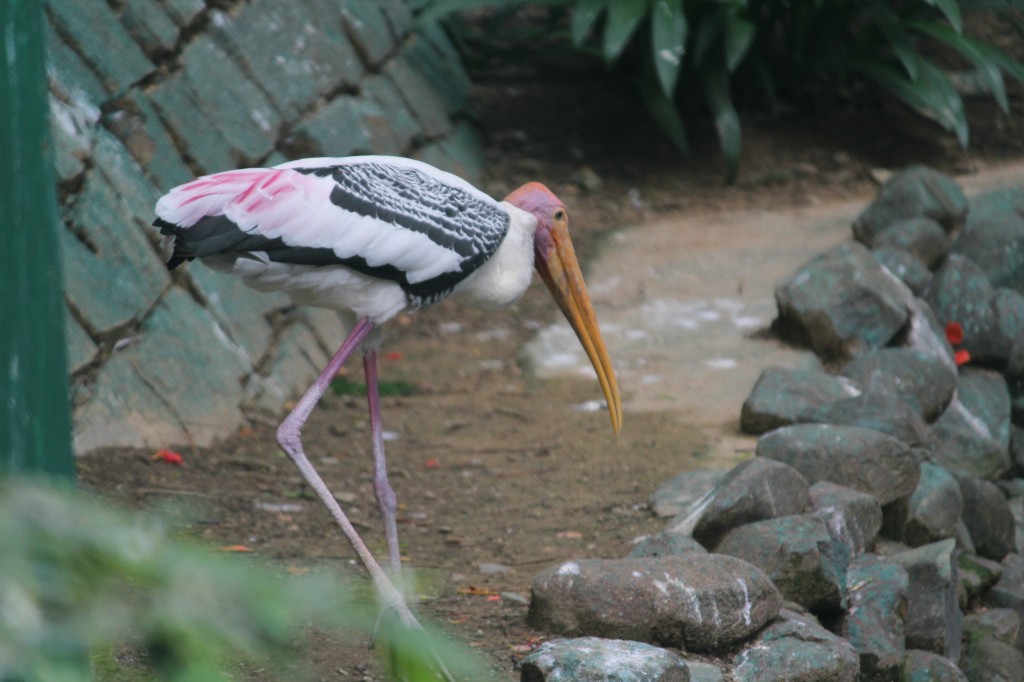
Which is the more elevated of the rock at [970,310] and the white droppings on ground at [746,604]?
the white droppings on ground at [746,604]

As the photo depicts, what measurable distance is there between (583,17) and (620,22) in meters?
0.19

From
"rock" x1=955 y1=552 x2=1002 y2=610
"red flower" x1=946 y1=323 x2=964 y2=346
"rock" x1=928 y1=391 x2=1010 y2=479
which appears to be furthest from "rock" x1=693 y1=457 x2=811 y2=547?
"red flower" x1=946 y1=323 x2=964 y2=346

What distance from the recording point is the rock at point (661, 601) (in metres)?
2.95

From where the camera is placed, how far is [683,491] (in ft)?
13.1

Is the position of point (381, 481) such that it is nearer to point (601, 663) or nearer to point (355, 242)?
point (355, 242)

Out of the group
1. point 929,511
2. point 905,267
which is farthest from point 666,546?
point 905,267

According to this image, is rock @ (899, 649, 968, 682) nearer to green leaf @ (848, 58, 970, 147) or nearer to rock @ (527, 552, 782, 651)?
rock @ (527, 552, 782, 651)

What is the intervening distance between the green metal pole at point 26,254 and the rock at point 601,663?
4.13ft

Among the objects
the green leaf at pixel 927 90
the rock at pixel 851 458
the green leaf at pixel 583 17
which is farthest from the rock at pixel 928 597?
the green leaf at pixel 927 90

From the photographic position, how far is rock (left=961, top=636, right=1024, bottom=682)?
404 centimetres

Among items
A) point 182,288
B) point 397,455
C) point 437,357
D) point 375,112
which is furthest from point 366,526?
point 375,112

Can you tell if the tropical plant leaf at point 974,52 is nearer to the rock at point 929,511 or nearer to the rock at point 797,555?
the rock at point 929,511

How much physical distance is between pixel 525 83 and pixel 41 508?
7.16 m

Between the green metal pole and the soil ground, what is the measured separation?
1.24 metres
